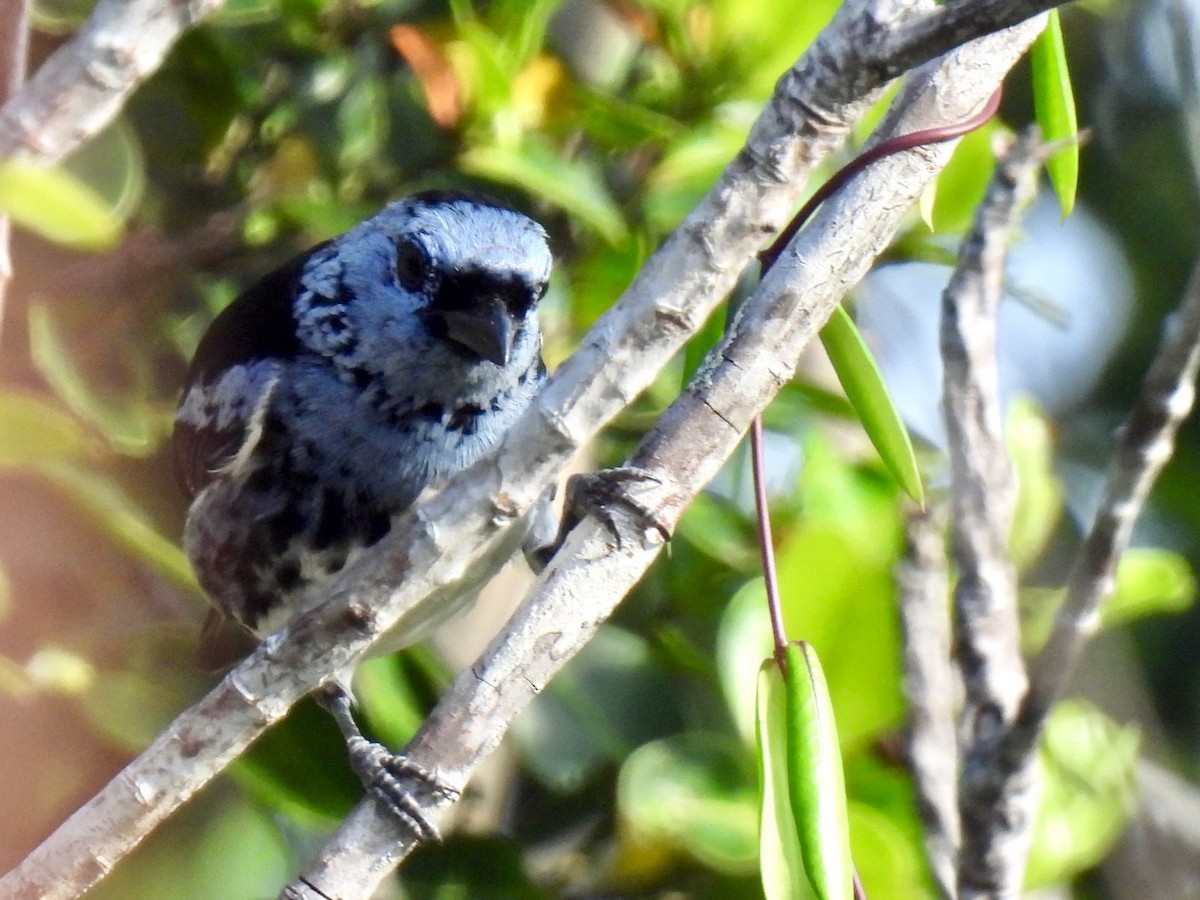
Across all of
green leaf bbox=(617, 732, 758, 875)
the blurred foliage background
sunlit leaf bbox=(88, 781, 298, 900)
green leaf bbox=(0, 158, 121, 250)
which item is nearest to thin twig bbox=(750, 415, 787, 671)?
the blurred foliage background

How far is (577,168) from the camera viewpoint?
1785 mm

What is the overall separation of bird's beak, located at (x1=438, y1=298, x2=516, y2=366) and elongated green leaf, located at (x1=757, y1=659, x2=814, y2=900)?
2.14ft

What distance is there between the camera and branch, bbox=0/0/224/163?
2.94 ft

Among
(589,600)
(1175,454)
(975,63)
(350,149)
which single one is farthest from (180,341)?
(1175,454)

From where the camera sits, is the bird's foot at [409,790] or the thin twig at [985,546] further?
the thin twig at [985,546]

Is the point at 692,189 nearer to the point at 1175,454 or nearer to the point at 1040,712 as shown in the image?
the point at 1040,712

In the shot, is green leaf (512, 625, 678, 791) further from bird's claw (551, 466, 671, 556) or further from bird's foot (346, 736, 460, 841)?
bird's claw (551, 466, 671, 556)

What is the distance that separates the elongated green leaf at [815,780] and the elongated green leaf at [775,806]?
0.6 inches

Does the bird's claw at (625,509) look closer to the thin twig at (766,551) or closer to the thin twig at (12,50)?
the thin twig at (766,551)

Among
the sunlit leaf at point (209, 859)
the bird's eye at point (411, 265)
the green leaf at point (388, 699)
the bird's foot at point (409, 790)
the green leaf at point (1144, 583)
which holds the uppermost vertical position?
the bird's eye at point (411, 265)

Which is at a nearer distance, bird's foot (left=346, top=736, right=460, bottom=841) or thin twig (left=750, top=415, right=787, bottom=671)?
thin twig (left=750, top=415, right=787, bottom=671)

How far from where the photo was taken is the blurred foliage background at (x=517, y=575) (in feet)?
4.98

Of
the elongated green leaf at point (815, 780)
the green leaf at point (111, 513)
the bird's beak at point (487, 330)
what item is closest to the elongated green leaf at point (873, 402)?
the elongated green leaf at point (815, 780)

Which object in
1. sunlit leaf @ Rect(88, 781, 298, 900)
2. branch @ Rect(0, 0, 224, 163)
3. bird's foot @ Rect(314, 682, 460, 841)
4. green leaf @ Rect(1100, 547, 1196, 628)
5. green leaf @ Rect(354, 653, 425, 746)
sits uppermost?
branch @ Rect(0, 0, 224, 163)
